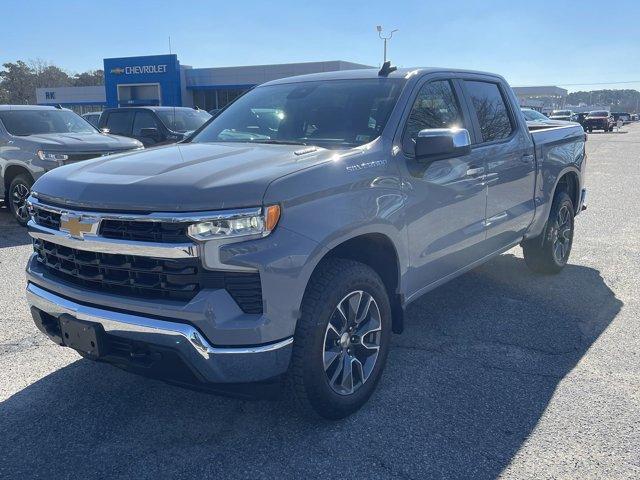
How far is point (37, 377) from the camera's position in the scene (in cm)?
364

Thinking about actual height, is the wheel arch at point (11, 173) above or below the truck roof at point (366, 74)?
below

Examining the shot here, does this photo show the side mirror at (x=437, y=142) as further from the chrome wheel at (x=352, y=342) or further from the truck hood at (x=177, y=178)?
the chrome wheel at (x=352, y=342)

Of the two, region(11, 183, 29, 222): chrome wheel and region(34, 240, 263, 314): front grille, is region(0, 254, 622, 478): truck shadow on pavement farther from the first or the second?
region(11, 183, 29, 222): chrome wheel

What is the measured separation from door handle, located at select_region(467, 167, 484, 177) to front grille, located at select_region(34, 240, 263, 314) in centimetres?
209

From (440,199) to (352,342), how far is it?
115 cm

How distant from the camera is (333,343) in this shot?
3031 millimetres

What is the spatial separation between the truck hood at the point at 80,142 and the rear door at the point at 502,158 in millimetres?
6050

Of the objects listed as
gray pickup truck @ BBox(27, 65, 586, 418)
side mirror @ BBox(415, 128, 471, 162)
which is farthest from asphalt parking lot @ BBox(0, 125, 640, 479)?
side mirror @ BBox(415, 128, 471, 162)

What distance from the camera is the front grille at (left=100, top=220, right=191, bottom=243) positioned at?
8.30 feet

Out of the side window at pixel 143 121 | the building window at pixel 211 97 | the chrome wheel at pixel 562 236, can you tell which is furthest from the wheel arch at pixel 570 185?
the building window at pixel 211 97

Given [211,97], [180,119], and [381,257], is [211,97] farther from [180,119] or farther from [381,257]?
[381,257]

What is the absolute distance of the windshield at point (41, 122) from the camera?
30.0 ft

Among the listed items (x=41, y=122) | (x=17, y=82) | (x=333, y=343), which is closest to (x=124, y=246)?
(x=333, y=343)

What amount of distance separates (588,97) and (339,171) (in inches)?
6482
